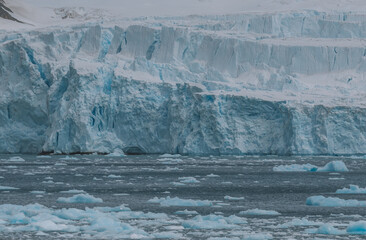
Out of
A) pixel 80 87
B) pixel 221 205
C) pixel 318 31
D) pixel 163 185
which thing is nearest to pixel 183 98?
pixel 80 87

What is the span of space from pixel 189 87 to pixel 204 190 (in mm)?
16712

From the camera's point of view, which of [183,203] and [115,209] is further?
[183,203]

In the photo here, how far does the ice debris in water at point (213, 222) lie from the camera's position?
11.1 m

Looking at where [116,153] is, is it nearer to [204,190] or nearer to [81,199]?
[204,190]

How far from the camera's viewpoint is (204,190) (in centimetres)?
1841

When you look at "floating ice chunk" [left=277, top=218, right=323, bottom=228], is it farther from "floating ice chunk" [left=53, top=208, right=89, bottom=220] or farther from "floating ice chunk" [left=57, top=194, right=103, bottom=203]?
"floating ice chunk" [left=57, top=194, right=103, bottom=203]

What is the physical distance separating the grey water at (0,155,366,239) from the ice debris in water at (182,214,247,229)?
0.20m

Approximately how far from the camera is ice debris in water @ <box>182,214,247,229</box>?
1112 cm

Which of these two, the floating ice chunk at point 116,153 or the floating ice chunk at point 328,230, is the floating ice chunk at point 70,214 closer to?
the floating ice chunk at point 328,230

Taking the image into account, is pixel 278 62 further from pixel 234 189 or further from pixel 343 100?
pixel 234 189

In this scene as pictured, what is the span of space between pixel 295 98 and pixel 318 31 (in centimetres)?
935

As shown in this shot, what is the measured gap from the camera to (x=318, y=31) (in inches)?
1657

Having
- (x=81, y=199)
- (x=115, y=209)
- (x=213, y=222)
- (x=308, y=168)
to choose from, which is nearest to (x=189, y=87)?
(x=308, y=168)

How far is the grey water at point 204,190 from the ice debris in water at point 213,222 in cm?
20
